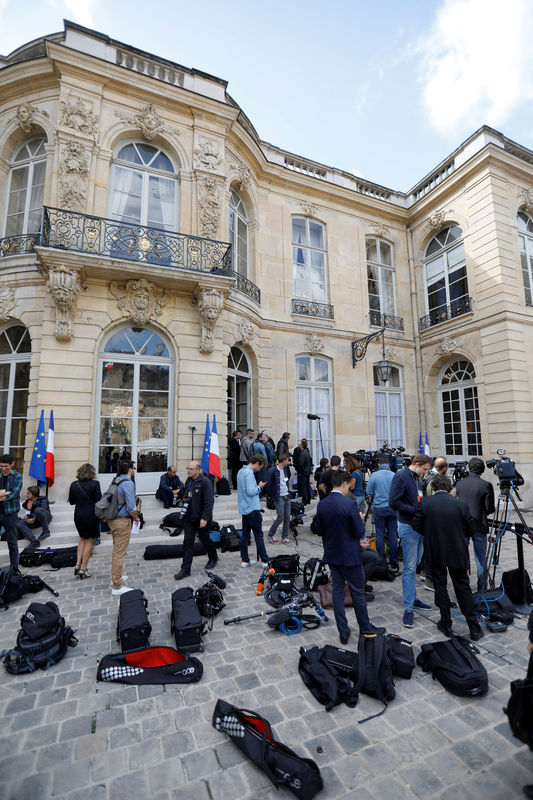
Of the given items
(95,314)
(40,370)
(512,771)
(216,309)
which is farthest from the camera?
(216,309)

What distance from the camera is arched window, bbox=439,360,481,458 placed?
39.5 feet

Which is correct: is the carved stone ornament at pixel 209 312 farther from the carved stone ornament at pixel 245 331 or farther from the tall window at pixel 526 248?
the tall window at pixel 526 248

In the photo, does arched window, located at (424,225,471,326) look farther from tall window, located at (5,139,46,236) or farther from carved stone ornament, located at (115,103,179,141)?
tall window, located at (5,139,46,236)

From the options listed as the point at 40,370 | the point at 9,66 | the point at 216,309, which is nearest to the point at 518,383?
the point at 216,309

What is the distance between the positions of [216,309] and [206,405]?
92.8 inches

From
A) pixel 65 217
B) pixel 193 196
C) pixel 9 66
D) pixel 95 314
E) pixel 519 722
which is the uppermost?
pixel 9 66

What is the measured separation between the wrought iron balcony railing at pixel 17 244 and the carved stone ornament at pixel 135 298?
2211mm

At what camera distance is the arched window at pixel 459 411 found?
39.5 ft

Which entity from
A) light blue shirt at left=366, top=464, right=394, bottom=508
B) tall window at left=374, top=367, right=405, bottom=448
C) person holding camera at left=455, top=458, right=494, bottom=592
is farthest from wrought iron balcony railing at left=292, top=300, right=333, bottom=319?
person holding camera at left=455, top=458, right=494, bottom=592

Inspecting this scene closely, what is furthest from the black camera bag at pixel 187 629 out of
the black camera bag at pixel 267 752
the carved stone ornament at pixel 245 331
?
the carved stone ornament at pixel 245 331

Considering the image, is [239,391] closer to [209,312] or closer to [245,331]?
[245,331]

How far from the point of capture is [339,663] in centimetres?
296

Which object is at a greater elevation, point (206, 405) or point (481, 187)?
point (481, 187)

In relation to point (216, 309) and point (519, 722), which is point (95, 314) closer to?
point (216, 309)
